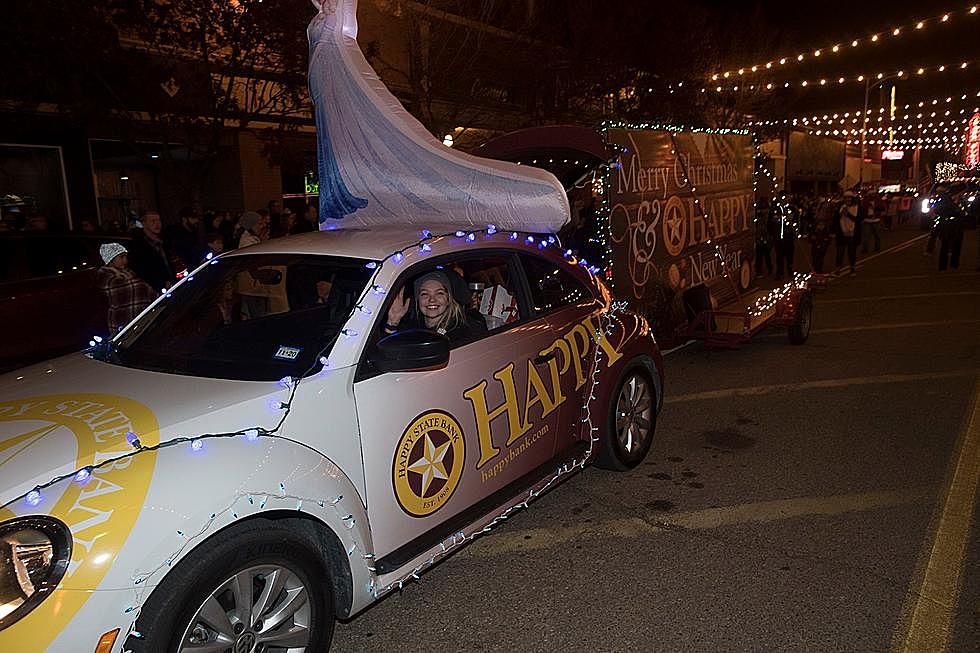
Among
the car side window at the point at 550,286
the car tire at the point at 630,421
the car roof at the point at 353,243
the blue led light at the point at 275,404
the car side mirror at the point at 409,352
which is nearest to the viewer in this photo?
the blue led light at the point at 275,404

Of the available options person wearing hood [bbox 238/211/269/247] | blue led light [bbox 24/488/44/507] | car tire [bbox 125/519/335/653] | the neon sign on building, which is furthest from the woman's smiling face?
the neon sign on building

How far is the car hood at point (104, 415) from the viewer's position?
91.7 inches

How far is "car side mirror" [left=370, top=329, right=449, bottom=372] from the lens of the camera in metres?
2.98

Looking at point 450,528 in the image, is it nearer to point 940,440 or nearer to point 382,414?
point 382,414

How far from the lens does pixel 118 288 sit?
6.24m

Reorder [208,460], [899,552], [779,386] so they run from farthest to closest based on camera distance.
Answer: [779,386]
[899,552]
[208,460]

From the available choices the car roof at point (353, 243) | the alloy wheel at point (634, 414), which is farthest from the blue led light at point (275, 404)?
the alloy wheel at point (634, 414)

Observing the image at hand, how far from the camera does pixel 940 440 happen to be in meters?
5.55

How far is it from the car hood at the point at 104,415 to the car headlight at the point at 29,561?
8cm

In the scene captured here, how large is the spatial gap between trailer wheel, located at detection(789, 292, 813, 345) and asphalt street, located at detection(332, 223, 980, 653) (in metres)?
1.95

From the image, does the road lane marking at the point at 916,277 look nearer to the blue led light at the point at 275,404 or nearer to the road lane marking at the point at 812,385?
the road lane marking at the point at 812,385

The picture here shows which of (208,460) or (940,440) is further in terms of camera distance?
(940,440)

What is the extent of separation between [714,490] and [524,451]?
163 cm

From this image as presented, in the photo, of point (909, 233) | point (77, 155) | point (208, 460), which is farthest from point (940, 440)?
point (909, 233)
